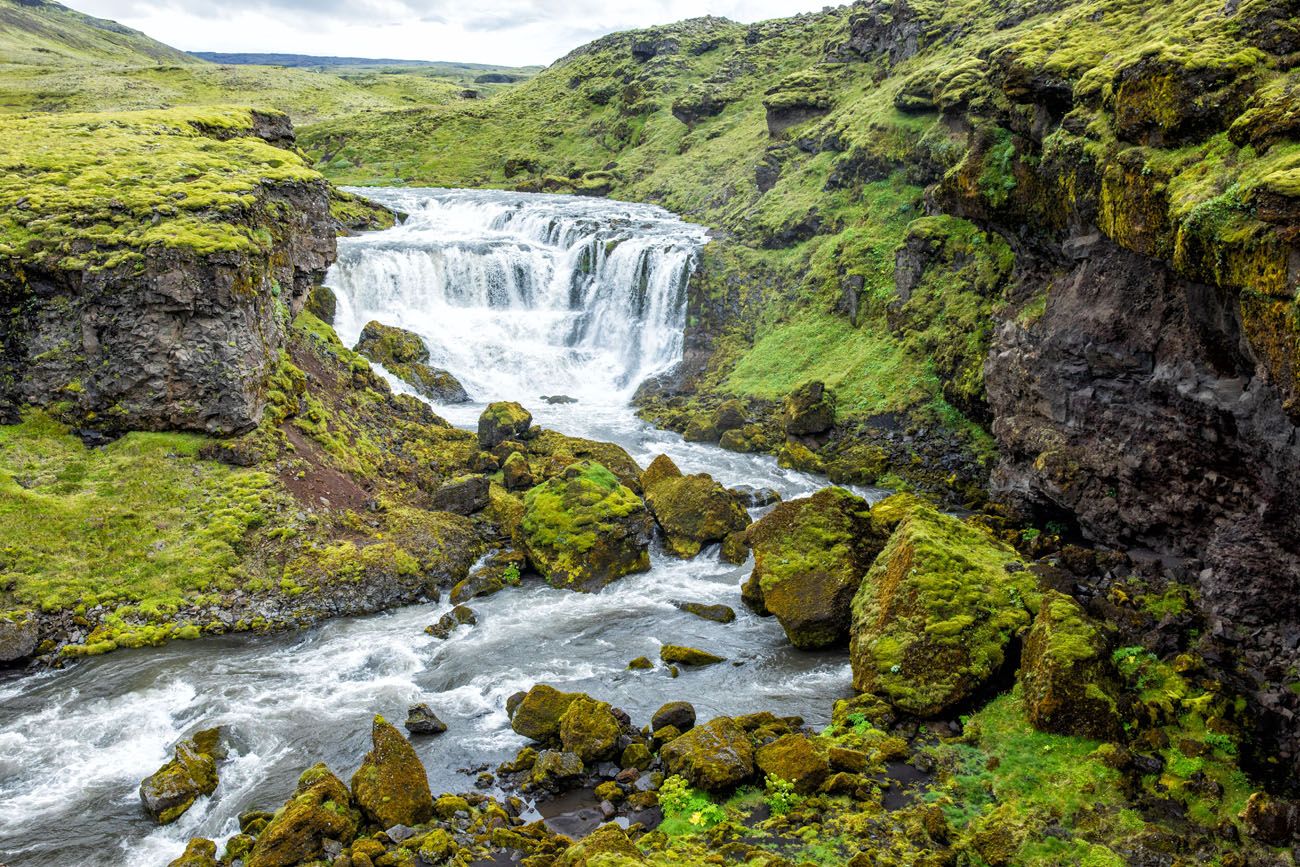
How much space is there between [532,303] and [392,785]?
32246 millimetres

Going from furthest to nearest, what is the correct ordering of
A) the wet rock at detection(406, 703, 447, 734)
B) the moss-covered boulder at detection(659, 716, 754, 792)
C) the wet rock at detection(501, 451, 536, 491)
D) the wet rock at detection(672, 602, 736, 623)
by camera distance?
the wet rock at detection(501, 451, 536, 491), the wet rock at detection(672, 602, 736, 623), the wet rock at detection(406, 703, 447, 734), the moss-covered boulder at detection(659, 716, 754, 792)

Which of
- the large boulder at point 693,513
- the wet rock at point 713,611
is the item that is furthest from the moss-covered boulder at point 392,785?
the large boulder at point 693,513

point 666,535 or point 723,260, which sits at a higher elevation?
point 723,260

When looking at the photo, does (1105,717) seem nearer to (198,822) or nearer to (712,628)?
(712,628)

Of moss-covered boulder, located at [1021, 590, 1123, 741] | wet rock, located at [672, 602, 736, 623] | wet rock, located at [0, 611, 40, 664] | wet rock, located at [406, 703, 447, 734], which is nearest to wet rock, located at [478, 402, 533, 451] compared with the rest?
wet rock, located at [672, 602, 736, 623]

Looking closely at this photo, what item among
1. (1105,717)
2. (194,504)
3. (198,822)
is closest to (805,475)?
Answer: (1105,717)

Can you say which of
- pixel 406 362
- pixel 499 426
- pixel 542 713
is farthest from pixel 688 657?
pixel 406 362

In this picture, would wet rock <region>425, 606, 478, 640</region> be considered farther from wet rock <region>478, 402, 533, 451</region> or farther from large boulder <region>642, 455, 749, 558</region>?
wet rock <region>478, 402, 533, 451</region>

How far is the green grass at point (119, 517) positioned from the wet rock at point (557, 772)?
10097 mm

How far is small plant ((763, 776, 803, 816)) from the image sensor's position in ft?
37.1

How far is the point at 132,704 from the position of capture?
14828 millimetres

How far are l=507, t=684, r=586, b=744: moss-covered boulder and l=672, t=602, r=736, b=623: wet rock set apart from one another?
199 inches

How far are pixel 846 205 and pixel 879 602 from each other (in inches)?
1069

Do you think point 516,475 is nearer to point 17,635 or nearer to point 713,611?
point 713,611
